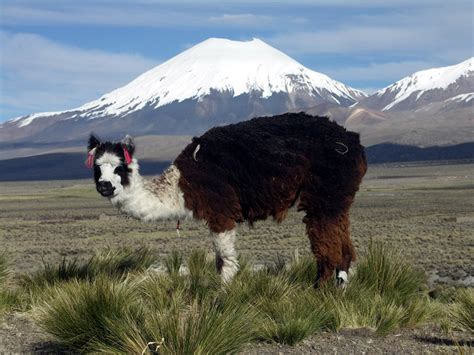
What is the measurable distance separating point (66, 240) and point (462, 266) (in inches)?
764

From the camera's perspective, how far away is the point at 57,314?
267 inches

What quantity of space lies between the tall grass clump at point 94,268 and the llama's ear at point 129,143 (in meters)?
1.35

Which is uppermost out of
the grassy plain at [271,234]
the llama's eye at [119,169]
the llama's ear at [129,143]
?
the llama's ear at [129,143]

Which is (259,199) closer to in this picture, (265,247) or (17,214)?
(265,247)

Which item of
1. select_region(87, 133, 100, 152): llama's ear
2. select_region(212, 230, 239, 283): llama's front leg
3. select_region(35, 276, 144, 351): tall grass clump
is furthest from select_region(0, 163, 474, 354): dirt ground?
select_region(87, 133, 100, 152): llama's ear

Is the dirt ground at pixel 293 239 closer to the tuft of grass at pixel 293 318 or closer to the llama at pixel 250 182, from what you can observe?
the tuft of grass at pixel 293 318

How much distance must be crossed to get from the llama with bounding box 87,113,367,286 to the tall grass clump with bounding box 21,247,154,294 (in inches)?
40.6

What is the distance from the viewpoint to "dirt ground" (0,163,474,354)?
23.4 ft

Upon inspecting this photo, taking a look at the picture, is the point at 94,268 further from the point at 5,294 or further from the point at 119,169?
the point at 119,169

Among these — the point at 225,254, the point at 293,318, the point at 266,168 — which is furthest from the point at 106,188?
the point at 293,318

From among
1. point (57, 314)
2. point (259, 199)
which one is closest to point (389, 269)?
point (259, 199)

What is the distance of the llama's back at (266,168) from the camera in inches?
352

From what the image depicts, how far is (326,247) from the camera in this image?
878cm

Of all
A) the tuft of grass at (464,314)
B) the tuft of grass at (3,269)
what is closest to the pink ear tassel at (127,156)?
the tuft of grass at (3,269)
